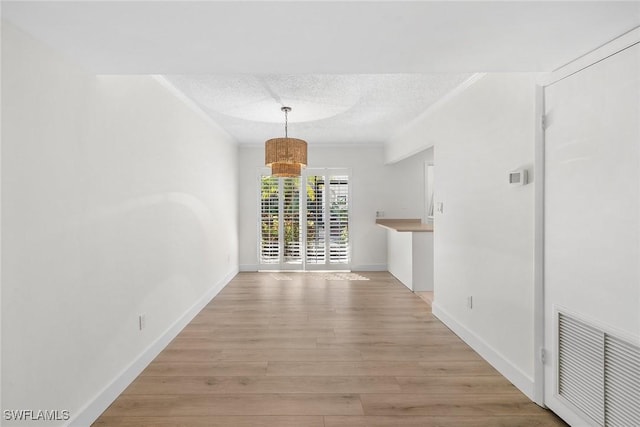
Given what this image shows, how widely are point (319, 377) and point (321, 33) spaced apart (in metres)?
2.27

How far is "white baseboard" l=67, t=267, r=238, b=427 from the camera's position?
1.86 meters

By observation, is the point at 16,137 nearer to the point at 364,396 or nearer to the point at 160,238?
the point at 160,238

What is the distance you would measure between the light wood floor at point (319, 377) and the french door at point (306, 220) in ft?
7.72

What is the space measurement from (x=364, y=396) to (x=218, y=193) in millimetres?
3481

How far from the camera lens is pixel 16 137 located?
56.2 inches

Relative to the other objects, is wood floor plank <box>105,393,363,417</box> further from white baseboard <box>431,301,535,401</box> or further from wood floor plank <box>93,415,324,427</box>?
white baseboard <box>431,301,535,401</box>

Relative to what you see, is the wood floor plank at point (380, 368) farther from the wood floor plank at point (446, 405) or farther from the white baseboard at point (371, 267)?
the white baseboard at point (371, 267)

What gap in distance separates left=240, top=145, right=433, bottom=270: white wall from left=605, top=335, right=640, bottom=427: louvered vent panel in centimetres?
459

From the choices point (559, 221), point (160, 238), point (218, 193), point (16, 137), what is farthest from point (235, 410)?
point (218, 193)

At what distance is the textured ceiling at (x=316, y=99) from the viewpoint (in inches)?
118

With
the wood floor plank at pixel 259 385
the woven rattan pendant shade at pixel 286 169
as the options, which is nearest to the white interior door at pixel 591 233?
the wood floor plank at pixel 259 385

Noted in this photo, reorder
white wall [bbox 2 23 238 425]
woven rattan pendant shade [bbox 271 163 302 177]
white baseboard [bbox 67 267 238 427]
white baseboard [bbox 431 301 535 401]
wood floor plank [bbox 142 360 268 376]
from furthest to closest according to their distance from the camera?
woven rattan pendant shade [bbox 271 163 302 177], wood floor plank [bbox 142 360 268 376], white baseboard [bbox 431 301 535 401], white baseboard [bbox 67 267 238 427], white wall [bbox 2 23 238 425]

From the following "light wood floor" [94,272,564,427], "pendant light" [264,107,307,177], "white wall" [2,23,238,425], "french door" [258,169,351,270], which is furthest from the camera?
"french door" [258,169,351,270]

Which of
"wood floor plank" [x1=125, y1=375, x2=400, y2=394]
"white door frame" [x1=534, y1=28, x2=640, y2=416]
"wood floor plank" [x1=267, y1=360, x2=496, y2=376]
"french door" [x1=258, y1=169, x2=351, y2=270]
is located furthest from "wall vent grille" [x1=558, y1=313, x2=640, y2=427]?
"french door" [x1=258, y1=169, x2=351, y2=270]
